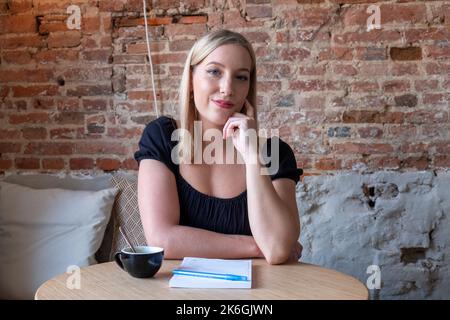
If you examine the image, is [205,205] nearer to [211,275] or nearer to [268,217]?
[268,217]

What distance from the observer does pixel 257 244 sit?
5.08 ft

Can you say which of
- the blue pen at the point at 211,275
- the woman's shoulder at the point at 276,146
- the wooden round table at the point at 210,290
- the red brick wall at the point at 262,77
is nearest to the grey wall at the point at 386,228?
the red brick wall at the point at 262,77

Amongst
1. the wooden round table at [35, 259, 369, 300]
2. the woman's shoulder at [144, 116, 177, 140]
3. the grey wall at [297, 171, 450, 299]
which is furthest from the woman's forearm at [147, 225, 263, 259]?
the grey wall at [297, 171, 450, 299]

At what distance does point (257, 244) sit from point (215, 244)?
0.42 ft

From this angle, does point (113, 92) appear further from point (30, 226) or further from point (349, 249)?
point (349, 249)

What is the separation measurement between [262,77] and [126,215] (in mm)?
958

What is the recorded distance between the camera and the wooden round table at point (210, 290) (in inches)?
45.1

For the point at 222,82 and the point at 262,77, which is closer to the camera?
the point at 222,82

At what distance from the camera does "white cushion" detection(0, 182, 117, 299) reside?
90.4 inches

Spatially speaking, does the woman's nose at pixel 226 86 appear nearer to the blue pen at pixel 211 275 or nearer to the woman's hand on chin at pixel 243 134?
the woman's hand on chin at pixel 243 134

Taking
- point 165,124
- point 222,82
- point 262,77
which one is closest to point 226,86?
point 222,82

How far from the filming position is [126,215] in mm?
2406

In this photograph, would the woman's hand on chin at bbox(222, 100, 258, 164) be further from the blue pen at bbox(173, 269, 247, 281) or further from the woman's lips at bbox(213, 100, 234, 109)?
the blue pen at bbox(173, 269, 247, 281)
